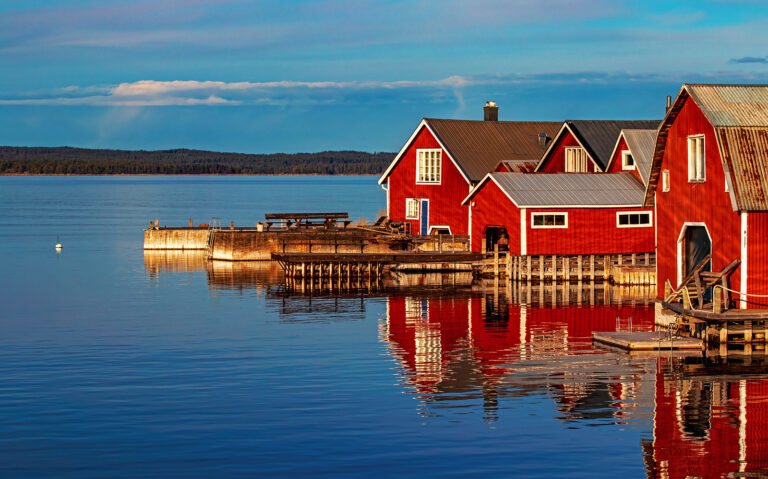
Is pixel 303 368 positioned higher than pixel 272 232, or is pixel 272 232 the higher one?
pixel 272 232

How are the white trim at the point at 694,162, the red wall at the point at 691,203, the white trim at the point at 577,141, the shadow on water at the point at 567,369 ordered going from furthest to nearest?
the white trim at the point at 577,141 → the white trim at the point at 694,162 → the red wall at the point at 691,203 → the shadow on water at the point at 567,369

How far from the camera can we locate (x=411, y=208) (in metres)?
76.2

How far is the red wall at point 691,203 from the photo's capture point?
39.6 metres

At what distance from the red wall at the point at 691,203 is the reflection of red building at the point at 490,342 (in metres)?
3.10

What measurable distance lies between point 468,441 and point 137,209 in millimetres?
155380

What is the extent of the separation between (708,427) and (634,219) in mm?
35060

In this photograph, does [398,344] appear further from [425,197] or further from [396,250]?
[425,197]

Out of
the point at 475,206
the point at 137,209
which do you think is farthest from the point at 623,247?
the point at 137,209

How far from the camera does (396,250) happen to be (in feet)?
233

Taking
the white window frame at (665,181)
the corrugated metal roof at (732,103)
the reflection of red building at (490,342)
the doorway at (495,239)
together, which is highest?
the corrugated metal roof at (732,103)

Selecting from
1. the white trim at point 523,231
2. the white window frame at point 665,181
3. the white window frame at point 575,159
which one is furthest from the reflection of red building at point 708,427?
the white window frame at point 575,159

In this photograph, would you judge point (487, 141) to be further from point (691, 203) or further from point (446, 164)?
point (691, 203)

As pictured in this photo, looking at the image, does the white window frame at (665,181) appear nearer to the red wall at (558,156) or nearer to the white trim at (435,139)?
the red wall at (558,156)

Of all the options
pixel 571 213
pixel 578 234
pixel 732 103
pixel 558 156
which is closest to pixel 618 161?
pixel 558 156
